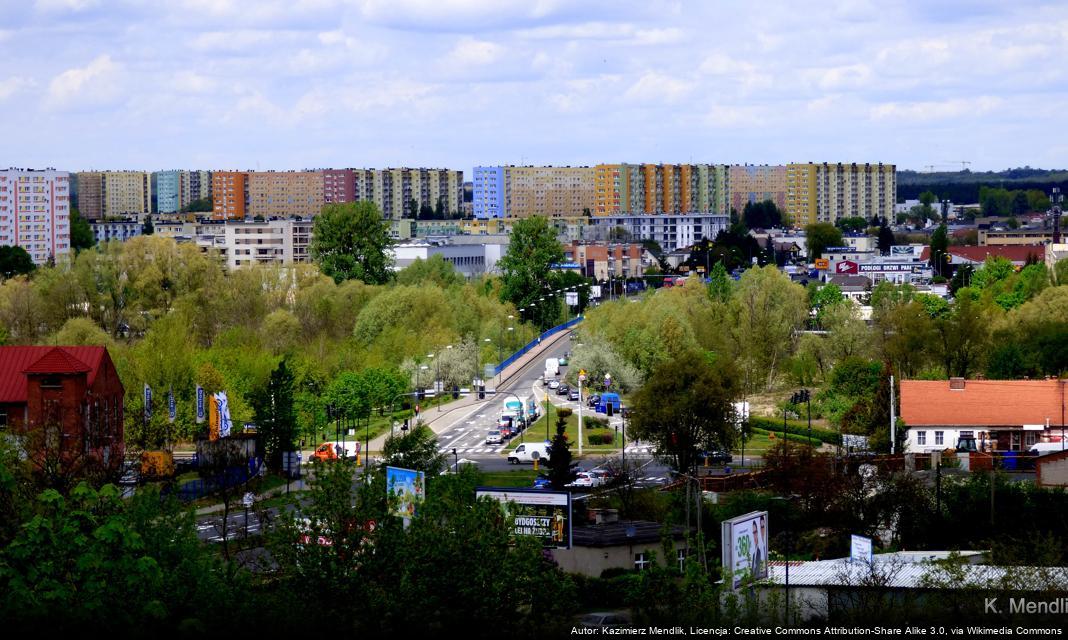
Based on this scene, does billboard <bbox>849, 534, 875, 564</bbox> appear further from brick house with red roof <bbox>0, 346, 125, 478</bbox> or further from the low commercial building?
brick house with red roof <bbox>0, 346, 125, 478</bbox>

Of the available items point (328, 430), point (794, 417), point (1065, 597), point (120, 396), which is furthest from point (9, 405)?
point (1065, 597)

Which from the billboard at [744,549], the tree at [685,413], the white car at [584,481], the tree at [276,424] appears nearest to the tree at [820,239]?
the tree at [685,413]

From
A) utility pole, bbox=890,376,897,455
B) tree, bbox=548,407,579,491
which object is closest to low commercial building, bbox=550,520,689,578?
tree, bbox=548,407,579,491

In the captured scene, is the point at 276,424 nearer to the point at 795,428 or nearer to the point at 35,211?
the point at 795,428

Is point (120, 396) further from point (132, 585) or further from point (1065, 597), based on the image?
point (1065, 597)

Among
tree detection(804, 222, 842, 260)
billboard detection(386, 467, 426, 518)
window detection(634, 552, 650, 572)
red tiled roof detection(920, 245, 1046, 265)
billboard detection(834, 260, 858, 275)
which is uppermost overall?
tree detection(804, 222, 842, 260)
